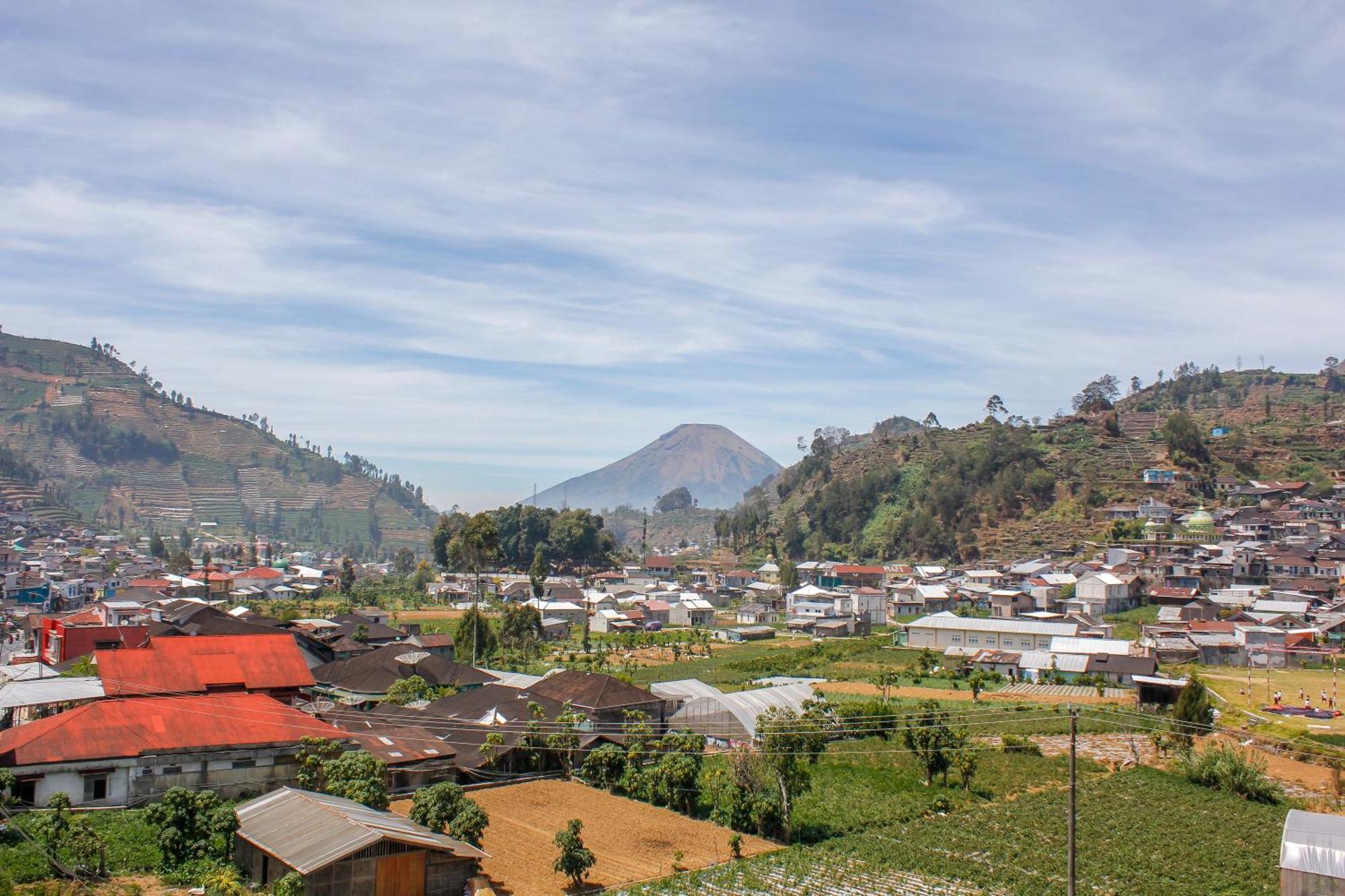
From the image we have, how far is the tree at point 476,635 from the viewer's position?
43550 millimetres

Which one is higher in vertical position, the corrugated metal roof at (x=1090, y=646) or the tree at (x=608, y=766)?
the corrugated metal roof at (x=1090, y=646)

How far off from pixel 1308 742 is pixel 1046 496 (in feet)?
187

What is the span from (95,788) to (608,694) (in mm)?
13070

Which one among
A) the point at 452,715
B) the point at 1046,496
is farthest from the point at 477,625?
the point at 1046,496

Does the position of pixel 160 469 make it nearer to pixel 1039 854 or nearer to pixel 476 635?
pixel 476 635

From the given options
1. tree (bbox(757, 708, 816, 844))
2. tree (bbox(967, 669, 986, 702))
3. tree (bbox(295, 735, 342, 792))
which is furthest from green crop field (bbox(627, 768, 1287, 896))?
tree (bbox(967, 669, 986, 702))

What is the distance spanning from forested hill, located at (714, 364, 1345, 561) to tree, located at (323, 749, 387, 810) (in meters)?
63.2

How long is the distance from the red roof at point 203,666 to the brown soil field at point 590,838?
8.00m

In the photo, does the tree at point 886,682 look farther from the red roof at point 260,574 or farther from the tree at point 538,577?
the red roof at point 260,574

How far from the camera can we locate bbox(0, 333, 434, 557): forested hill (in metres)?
163

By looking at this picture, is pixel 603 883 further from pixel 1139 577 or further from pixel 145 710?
pixel 1139 577

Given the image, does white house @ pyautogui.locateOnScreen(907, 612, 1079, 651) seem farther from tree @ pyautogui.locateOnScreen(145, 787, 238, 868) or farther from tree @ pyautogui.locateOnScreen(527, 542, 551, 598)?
tree @ pyautogui.locateOnScreen(145, 787, 238, 868)

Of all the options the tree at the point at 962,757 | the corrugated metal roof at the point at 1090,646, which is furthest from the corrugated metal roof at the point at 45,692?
the corrugated metal roof at the point at 1090,646

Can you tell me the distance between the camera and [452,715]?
28.5 meters
